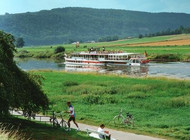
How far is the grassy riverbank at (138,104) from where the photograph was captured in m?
28.0

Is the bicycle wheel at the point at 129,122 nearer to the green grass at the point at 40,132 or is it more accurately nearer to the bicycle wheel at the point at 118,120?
the bicycle wheel at the point at 118,120

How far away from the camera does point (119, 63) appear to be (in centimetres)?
11350

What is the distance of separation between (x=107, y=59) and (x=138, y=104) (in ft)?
274

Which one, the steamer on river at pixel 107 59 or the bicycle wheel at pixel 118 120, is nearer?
the bicycle wheel at pixel 118 120

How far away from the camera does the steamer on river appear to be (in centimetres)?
11006

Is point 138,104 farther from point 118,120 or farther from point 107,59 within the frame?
point 107,59

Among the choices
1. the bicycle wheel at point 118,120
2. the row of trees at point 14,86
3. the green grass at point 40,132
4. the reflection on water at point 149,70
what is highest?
the row of trees at point 14,86

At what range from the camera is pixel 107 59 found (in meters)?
119

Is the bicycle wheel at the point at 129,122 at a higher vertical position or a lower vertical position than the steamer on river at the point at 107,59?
lower

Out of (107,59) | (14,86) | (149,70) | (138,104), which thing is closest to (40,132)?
(14,86)

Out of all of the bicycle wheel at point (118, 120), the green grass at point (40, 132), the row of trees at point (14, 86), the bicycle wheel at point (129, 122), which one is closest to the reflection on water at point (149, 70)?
the bicycle wheel at point (118, 120)

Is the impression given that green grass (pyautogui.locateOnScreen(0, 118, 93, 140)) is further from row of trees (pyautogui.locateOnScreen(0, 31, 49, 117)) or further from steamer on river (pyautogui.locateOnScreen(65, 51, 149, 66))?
steamer on river (pyautogui.locateOnScreen(65, 51, 149, 66))

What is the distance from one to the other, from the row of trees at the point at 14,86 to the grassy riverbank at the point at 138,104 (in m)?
6.86

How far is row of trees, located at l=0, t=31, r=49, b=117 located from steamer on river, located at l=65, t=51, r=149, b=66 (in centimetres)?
8328
